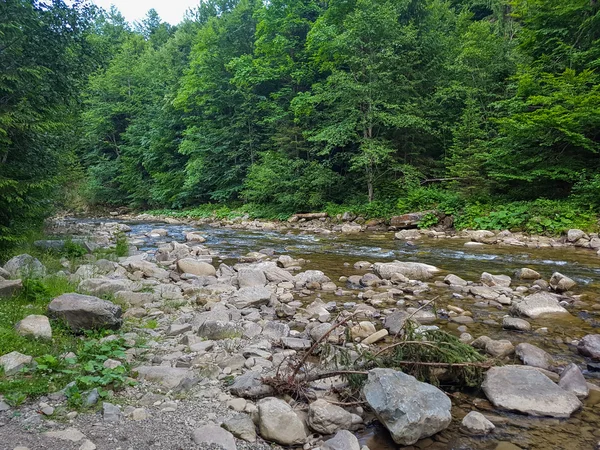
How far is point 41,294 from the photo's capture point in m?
4.95

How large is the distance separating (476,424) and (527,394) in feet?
2.10

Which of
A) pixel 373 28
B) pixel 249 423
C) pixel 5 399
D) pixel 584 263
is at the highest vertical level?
pixel 373 28

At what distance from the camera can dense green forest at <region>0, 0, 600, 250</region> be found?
7.50m

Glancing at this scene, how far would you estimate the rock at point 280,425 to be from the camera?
2.71m

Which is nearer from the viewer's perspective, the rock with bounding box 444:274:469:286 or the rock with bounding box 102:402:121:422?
the rock with bounding box 102:402:121:422

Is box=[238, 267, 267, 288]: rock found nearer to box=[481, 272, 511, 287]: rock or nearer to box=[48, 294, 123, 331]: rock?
box=[48, 294, 123, 331]: rock

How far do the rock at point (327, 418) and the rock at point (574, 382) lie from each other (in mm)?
2067

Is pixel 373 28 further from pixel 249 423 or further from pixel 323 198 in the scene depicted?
pixel 249 423

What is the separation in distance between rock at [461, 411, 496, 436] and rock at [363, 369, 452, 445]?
199 millimetres

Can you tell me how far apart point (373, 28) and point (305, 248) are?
12.0 m

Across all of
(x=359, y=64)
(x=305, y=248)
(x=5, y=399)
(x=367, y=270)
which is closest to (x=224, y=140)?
(x=359, y=64)

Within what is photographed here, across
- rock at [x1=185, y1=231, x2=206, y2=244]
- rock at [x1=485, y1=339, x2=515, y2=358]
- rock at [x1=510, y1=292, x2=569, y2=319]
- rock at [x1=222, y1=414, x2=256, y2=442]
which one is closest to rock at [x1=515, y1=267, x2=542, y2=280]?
rock at [x1=510, y1=292, x2=569, y2=319]

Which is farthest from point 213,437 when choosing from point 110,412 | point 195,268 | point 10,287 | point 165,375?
point 195,268

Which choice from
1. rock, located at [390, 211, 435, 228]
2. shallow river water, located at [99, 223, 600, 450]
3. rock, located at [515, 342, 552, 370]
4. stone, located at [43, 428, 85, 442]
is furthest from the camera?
rock, located at [390, 211, 435, 228]
